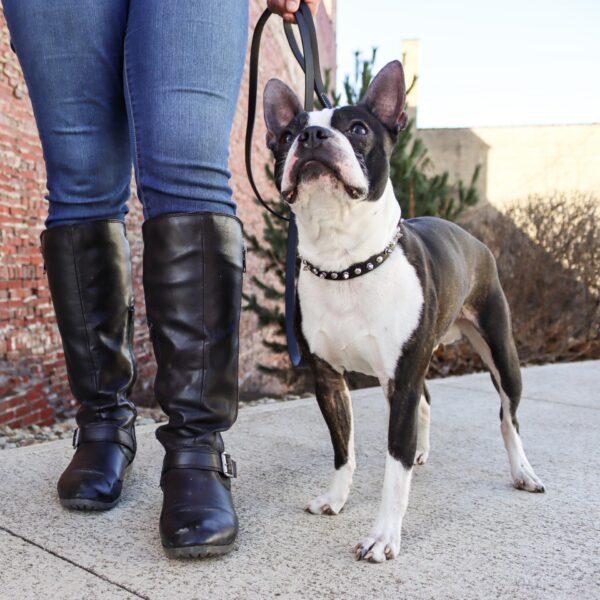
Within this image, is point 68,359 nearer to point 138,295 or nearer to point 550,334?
point 138,295

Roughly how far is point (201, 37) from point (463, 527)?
1.56 m

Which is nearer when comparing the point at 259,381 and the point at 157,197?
the point at 157,197

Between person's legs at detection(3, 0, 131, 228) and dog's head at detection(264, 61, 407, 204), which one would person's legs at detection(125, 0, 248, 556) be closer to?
person's legs at detection(3, 0, 131, 228)

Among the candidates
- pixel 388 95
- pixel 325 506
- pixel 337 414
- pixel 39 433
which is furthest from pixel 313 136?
pixel 39 433

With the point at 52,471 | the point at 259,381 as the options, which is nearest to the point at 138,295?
the point at 259,381

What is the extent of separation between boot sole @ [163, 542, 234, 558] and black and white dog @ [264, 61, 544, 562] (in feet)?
1.21

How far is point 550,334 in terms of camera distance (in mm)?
7617

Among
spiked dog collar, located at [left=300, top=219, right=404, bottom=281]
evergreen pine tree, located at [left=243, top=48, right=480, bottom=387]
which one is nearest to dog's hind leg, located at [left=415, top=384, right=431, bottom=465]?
spiked dog collar, located at [left=300, top=219, right=404, bottom=281]

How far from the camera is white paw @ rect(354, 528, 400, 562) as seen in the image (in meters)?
1.74

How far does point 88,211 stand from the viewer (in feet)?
6.99

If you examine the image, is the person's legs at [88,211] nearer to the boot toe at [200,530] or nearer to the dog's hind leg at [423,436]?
the boot toe at [200,530]

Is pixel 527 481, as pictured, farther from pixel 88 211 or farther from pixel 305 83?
pixel 88 211

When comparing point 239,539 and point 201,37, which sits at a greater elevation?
point 201,37

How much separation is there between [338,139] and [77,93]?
773mm
